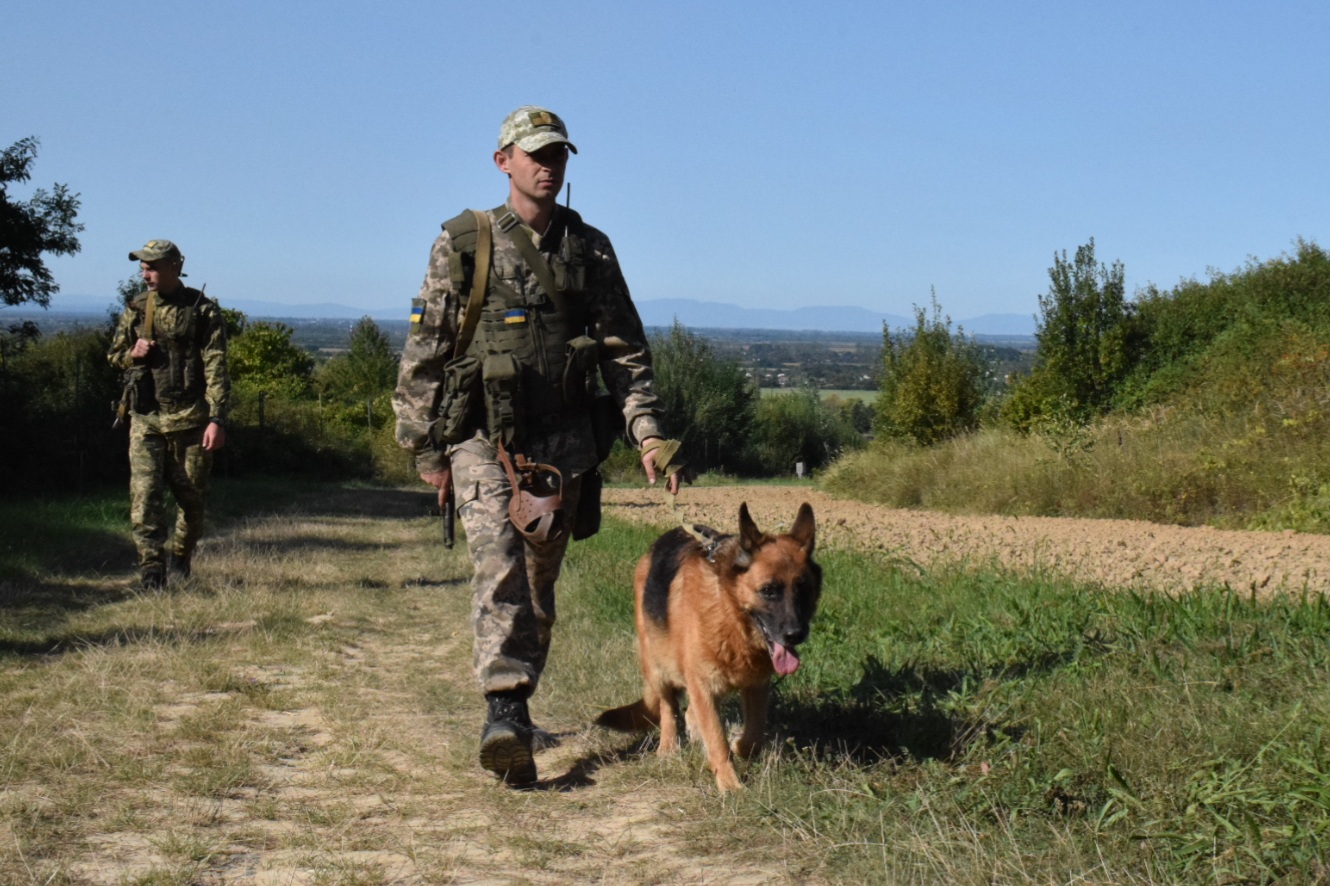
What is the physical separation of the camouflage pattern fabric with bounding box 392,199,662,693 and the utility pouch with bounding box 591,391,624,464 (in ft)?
0.13

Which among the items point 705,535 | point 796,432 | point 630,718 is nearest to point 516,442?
point 705,535

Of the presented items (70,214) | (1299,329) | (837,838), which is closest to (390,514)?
(70,214)

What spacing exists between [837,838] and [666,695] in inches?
57.2

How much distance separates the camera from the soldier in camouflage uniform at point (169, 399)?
372 inches

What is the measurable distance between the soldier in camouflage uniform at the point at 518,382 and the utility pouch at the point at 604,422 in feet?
0.12

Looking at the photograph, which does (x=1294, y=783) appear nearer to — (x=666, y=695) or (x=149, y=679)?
(x=666, y=695)

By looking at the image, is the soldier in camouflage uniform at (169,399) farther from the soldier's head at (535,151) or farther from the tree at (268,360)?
the tree at (268,360)

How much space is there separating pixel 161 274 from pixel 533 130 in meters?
5.27

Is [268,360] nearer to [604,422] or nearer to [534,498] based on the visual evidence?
[604,422]

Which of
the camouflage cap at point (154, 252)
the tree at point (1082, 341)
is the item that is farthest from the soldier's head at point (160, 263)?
the tree at point (1082, 341)

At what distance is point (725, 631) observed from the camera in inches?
193

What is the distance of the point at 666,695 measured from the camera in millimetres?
5352

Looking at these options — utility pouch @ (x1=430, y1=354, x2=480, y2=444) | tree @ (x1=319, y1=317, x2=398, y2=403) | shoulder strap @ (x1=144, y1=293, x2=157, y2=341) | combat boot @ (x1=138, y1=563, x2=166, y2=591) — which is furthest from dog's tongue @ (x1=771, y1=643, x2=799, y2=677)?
tree @ (x1=319, y1=317, x2=398, y2=403)

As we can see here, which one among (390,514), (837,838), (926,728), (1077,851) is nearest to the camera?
(1077,851)
